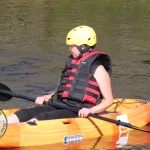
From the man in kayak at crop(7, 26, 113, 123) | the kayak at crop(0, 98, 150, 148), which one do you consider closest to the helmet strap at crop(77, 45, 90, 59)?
the man in kayak at crop(7, 26, 113, 123)

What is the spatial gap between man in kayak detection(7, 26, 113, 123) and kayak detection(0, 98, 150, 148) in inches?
6.4

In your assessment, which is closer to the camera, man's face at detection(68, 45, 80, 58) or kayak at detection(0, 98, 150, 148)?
kayak at detection(0, 98, 150, 148)

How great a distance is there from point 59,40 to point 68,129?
309 inches

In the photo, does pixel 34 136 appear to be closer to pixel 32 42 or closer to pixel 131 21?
pixel 32 42

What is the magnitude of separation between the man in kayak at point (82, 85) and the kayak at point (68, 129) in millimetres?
164

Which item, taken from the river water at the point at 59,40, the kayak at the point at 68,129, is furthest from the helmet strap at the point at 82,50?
the river water at the point at 59,40

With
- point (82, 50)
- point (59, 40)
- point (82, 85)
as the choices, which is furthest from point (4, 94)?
point (59, 40)

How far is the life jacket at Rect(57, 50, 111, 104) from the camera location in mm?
6707

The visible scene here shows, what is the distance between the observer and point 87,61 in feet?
22.1

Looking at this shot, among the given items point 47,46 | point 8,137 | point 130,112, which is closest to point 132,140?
point 130,112

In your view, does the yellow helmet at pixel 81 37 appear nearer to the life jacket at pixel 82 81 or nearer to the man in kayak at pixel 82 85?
the man in kayak at pixel 82 85

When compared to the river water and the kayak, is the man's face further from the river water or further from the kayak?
the river water

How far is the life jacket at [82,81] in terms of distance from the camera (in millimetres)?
6707

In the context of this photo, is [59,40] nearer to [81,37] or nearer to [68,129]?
[81,37]
